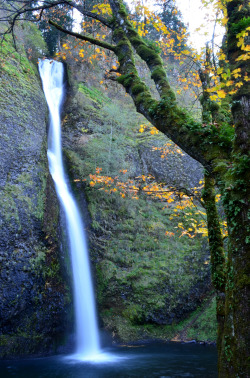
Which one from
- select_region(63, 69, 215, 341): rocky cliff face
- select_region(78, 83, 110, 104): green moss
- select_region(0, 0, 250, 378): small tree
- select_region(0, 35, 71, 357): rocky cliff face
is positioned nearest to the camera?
select_region(0, 0, 250, 378): small tree

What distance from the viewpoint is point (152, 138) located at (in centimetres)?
1780

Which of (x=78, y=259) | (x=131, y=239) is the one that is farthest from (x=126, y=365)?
(x=131, y=239)

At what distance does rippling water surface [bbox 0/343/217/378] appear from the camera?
6.86 m

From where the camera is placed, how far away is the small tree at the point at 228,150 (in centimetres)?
255

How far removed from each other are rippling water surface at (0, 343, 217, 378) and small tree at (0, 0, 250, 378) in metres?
4.62

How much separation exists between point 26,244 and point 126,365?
432 centimetres

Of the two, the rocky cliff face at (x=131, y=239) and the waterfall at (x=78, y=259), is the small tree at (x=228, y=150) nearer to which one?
the rocky cliff face at (x=131, y=239)

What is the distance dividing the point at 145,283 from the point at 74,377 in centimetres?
480

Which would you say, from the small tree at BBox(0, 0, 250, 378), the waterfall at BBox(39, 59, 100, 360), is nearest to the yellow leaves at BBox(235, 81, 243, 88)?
the small tree at BBox(0, 0, 250, 378)

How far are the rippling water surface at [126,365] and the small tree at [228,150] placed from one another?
4.62 m

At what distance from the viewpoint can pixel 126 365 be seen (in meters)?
7.67

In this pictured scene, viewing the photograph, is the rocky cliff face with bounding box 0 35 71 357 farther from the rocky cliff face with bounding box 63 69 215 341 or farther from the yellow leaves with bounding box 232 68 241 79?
the yellow leaves with bounding box 232 68 241 79

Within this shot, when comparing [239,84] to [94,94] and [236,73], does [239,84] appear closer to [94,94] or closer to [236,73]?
[236,73]

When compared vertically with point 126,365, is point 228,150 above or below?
above
